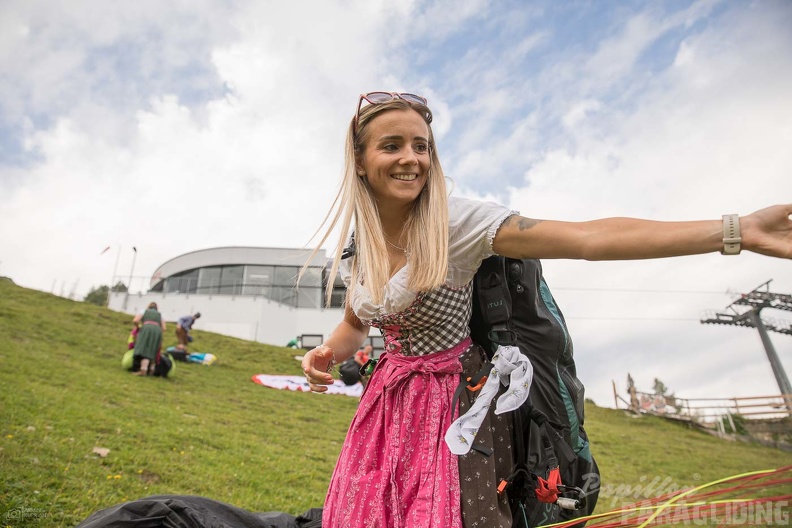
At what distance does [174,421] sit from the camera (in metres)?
6.95

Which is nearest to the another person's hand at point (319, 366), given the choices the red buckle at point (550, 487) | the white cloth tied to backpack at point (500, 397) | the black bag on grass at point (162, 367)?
the white cloth tied to backpack at point (500, 397)

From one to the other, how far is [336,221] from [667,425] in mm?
19916

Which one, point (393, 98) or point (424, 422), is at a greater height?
point (393, 98)

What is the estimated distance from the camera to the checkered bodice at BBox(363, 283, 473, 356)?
178cm

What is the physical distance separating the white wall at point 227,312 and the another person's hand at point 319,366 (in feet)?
99.1

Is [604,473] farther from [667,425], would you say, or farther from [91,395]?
[667,425]

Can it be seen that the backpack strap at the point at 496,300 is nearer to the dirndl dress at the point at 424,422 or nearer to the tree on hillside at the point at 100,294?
the dirndl dress at the point at 424,422

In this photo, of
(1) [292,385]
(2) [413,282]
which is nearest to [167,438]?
→ (2) [413,282]

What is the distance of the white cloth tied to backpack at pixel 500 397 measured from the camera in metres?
1.53

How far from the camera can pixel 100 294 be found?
54.6m

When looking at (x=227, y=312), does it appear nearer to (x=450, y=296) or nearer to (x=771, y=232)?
(x=450, y=296)

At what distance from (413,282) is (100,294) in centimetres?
6237

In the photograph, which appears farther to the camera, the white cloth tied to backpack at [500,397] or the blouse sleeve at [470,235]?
the blouse sleeve at [470,235]

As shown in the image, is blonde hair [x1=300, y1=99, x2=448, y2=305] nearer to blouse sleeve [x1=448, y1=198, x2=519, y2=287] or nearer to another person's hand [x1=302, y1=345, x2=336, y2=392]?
blouse sleeve [x1=448, y1=198, x2=519, y2=287]
